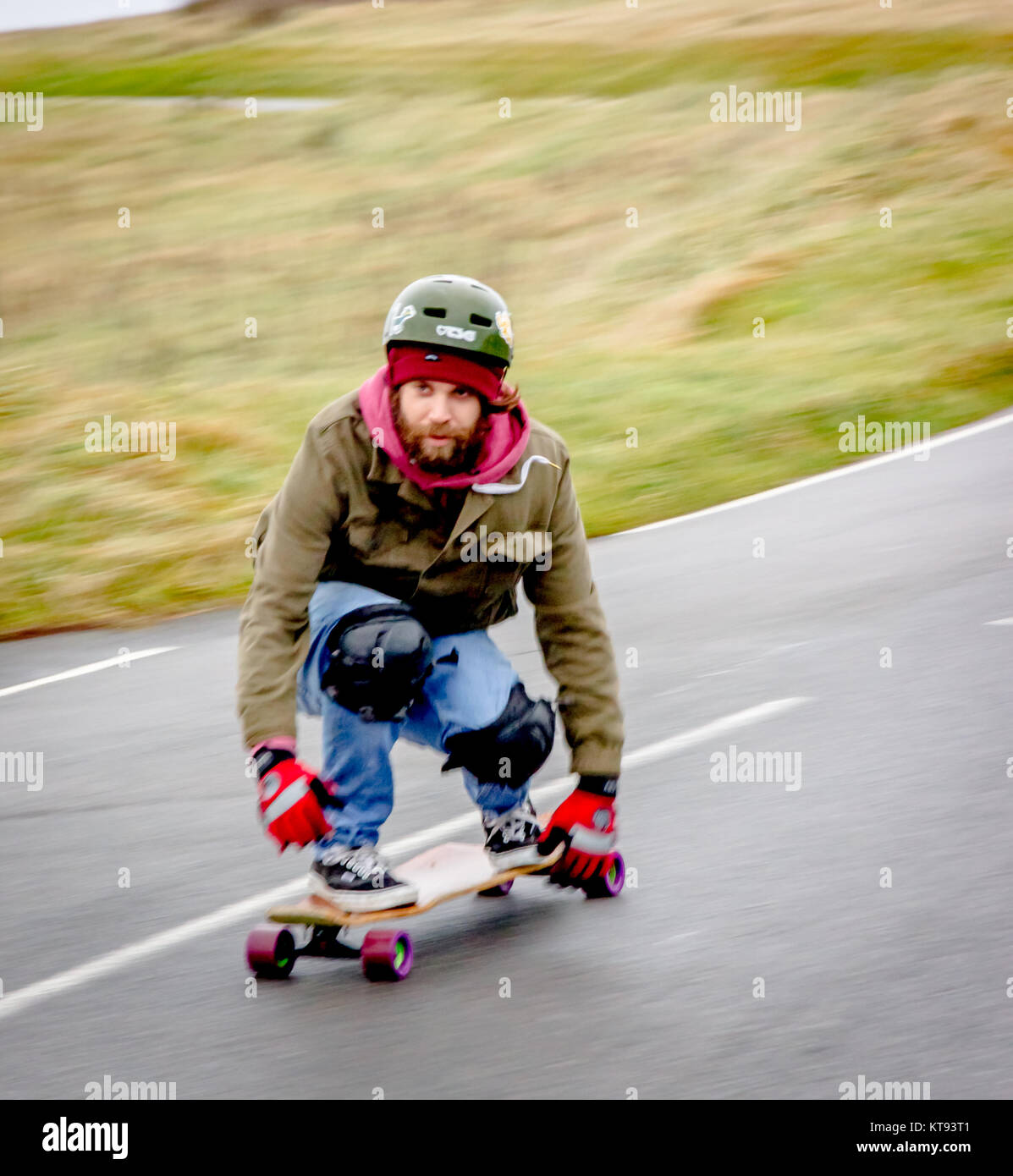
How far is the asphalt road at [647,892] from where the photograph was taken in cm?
420

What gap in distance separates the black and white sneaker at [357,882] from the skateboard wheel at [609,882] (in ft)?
2.31

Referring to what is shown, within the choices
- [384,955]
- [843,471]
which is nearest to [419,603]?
[384,955]

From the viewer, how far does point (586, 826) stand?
481 cm

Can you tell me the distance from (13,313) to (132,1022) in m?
16.7

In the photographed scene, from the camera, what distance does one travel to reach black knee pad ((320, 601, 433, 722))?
4.50 metres

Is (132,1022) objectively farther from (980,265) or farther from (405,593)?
(980,265)

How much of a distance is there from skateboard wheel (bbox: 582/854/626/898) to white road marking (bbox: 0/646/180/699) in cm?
396

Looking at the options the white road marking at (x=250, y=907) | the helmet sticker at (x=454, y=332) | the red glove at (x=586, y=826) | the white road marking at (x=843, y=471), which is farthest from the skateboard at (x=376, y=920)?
the white road marking at (x=843, y=471)

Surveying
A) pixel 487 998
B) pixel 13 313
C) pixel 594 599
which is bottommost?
pixel 13 313

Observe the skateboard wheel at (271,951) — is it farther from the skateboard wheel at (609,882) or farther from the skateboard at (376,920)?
the skateboard wheel at (609,882)

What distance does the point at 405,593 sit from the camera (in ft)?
15.5

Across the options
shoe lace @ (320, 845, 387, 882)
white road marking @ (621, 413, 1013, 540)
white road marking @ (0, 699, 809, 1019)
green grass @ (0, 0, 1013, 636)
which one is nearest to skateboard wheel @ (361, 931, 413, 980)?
shoe lace @ (320, 845, 387, 882)

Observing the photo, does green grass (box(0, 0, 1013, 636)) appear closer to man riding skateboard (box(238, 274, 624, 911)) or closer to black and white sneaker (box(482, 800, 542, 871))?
black and white sneaker (box(482, 800, 542, 871))

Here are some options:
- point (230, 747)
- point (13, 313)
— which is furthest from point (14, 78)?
point (230, 747)
